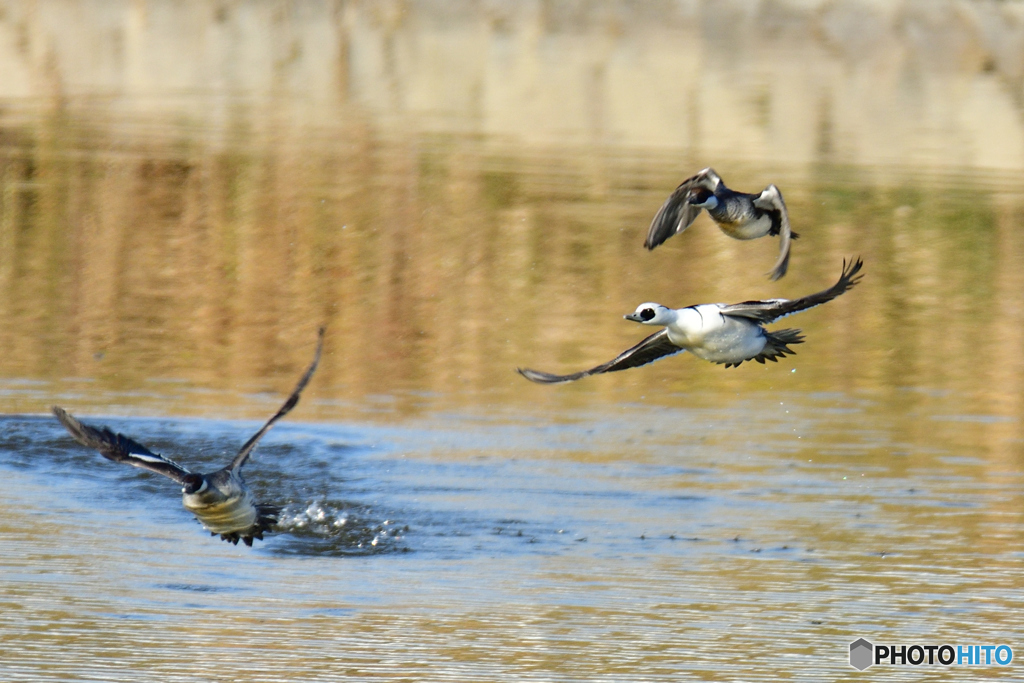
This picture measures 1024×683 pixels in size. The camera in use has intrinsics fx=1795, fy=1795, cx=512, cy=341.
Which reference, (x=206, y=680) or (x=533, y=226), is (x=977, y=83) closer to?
(x=533, y=226)

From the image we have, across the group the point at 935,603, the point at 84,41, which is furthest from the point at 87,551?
the point at 84,41

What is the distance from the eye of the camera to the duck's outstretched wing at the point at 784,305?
7191 millimetres

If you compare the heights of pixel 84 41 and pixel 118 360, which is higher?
pixel 84 41

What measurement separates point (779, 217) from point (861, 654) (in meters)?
2.03

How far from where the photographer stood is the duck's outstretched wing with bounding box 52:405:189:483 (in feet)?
24.1

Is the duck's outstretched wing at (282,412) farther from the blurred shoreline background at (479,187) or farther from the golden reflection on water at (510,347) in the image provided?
the blurred shoreline background at (479,187)

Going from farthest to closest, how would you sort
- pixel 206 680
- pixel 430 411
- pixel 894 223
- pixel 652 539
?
pixel 894 223
pixel 430 411
pixel 652 539
pixel 206 680

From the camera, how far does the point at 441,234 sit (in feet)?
62.7

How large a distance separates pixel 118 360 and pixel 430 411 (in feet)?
8.48

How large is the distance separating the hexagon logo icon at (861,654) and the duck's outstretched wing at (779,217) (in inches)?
69.8

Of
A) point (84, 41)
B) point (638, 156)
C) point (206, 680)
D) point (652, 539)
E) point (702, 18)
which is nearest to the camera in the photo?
point (206, 680)

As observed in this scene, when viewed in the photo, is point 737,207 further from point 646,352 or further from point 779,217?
point 646,352

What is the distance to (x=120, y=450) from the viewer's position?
742 centimetres

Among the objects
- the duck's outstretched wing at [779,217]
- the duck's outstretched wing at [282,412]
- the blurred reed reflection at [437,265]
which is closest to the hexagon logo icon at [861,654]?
the duck's outstretched wing at [779,217]
